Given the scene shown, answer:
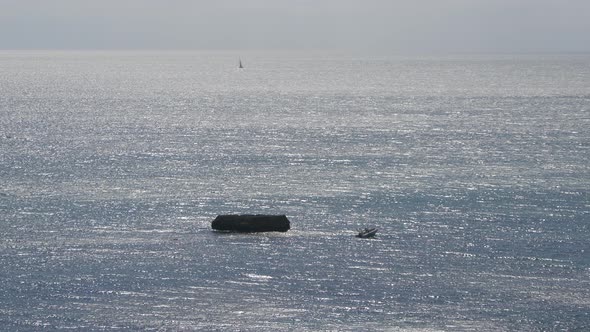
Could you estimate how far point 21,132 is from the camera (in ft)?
572

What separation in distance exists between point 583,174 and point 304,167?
117ft

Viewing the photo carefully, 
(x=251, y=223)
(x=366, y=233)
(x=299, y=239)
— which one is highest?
(x=251, y=223)

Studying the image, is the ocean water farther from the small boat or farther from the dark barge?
the dark barge

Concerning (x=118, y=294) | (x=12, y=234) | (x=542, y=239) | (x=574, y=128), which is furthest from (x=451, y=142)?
(x=118, y=294)

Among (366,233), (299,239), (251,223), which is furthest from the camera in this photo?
(251,223)

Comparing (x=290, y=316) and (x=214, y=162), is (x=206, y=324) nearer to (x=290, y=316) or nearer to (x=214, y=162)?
(x=290, y=316)

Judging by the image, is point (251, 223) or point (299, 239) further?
point (251, 223)

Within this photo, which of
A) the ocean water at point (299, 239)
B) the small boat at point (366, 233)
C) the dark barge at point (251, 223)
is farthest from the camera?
the dark barge at point (251, 223)

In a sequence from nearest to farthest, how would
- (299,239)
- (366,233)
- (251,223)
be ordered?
(299,239)
(366,233)
(251,223)

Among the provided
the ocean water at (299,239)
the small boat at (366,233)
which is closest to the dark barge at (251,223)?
the ocean water at (299,239)

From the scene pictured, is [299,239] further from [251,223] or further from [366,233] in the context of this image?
[366,233]

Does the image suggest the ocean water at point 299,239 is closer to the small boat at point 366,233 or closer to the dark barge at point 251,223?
the small boat at point 366,233

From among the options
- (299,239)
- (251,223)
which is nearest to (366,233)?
(299,239)

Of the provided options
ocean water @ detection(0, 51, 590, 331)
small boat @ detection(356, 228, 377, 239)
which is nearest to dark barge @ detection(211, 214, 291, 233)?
ocean water @ detection(0, 51, 590, 331)
